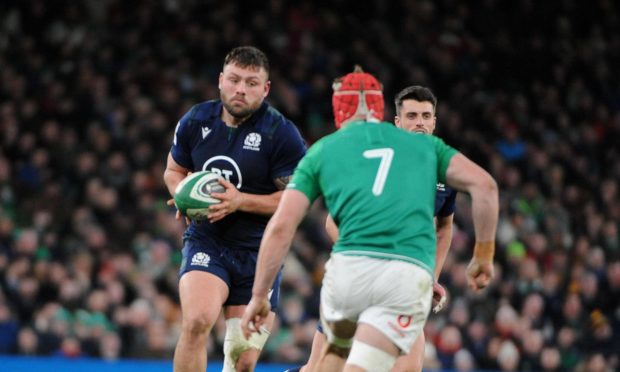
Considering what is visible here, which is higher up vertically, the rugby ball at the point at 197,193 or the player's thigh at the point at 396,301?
the rugby ball at the point at 197,193

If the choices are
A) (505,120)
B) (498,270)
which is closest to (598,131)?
(505,120)

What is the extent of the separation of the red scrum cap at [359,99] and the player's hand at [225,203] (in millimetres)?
1218

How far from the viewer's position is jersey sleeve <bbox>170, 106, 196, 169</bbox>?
24.8ft

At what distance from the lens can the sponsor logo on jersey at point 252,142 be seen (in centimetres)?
742

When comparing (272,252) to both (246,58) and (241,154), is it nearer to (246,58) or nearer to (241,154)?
(241,154)

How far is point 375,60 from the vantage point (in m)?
19.0

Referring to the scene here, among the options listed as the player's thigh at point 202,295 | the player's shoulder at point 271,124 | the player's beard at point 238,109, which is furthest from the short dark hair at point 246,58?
the player's thigh at point 202,295

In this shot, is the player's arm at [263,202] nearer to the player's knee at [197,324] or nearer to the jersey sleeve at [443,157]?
the player's knee at [197,324]

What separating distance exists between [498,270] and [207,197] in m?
9.16

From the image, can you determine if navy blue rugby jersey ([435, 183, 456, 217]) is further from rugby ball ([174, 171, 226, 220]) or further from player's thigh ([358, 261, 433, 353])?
player's thigh ([358, 261, 433, 353])

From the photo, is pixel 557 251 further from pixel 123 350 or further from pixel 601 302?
pixel 123 350

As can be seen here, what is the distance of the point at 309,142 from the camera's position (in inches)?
661

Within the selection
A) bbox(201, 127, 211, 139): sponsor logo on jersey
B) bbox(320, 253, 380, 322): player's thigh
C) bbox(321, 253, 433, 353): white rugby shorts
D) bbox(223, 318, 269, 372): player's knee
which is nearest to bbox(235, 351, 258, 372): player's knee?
bbox(223, 318, 269, 372): player's knee

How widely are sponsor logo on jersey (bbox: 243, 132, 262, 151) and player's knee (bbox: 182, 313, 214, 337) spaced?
1.14 metres
